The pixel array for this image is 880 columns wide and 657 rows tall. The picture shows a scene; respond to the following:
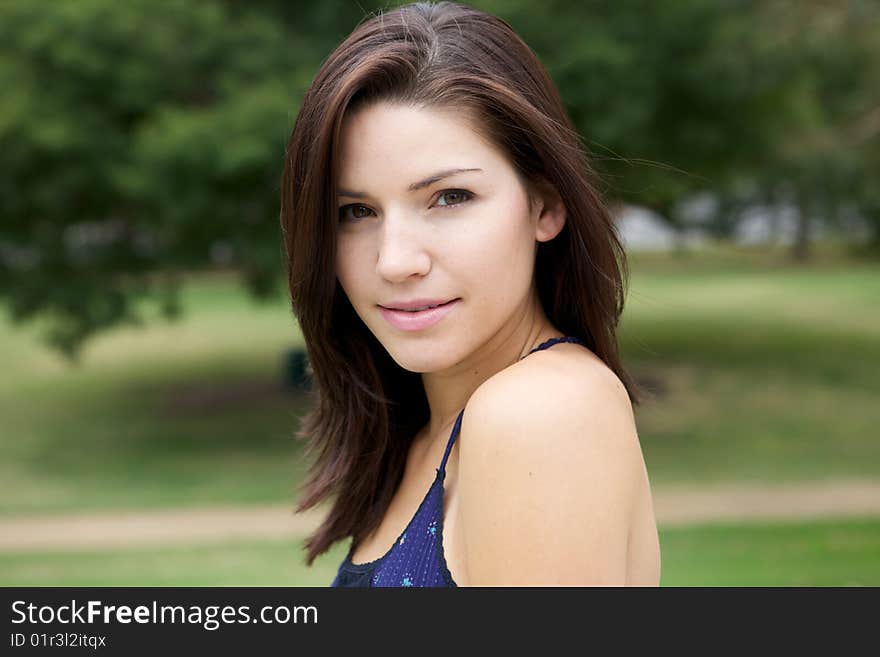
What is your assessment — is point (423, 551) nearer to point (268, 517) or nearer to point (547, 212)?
point (547, 212)

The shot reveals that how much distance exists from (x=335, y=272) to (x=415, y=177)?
0.24 m

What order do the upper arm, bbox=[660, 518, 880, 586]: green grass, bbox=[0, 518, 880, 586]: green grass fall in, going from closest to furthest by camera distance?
the upper arm, bbox=[660, 518, 880, 586]: green grass, bbox=[0, 518, 880, 586]: green grass

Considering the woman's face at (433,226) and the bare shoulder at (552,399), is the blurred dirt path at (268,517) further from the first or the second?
the bare shoulder at (552,399)

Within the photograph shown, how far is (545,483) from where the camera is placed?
133 cm

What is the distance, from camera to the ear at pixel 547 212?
159 centimetres

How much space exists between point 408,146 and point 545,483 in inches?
19.8

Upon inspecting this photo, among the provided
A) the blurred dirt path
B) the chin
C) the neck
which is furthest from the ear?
the blurred dirt path

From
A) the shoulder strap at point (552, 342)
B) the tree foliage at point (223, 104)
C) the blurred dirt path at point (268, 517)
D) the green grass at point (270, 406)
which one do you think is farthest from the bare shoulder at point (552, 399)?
the tree foliage at point (223, 104)

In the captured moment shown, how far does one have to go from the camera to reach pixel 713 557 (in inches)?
320

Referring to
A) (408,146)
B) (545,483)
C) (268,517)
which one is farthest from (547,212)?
(268,517)

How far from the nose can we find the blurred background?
5.94 meters

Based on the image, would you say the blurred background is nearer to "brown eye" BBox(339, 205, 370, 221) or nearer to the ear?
the ear

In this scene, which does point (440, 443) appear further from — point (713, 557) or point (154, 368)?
point (154, 368)

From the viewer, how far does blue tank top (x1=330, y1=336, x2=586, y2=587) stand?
1507 mm
